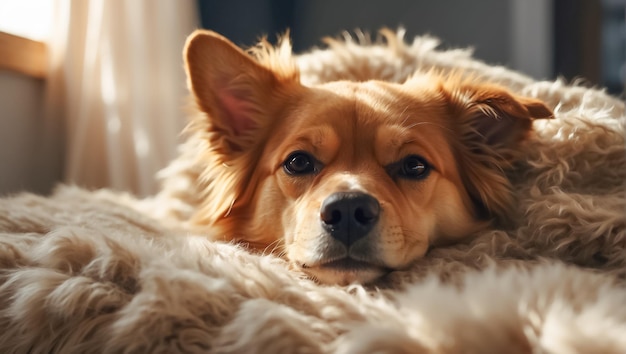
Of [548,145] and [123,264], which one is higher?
[548,145]

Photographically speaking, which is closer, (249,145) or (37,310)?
(37,310)

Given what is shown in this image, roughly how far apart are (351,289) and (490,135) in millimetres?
680

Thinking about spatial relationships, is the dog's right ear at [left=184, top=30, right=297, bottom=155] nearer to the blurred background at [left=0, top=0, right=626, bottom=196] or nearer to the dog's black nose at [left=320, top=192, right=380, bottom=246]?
the dog's black nose at [left=320, top=192, right=380, bottom=246]

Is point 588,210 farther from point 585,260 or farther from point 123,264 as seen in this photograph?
point 123,264

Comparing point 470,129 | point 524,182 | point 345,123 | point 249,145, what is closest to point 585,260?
point 524,182

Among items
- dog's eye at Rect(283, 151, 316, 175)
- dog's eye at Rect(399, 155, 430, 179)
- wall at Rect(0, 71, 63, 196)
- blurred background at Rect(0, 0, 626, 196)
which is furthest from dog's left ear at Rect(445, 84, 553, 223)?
wall at Rect(0, 71, 63, 196)

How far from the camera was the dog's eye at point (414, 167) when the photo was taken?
155 centimetres

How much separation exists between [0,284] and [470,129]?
1.13 meters

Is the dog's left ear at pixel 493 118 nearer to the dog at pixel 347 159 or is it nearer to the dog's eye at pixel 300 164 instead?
the dog at pixel 347 159

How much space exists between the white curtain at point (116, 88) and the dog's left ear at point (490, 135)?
1.37 m

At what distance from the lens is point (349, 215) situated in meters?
1.30

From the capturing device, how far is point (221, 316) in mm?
1028

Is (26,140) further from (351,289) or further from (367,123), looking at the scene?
(351,289)

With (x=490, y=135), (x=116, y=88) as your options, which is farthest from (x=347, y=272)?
(x=116, y=88)
